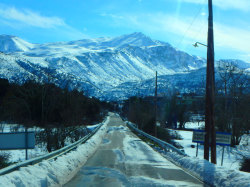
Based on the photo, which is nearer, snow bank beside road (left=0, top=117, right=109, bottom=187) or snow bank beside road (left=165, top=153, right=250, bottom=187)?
snow bank beside road (left=0, top=117, right=109, bottom=187)

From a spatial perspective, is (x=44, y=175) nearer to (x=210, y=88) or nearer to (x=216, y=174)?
(x=216, y=174)

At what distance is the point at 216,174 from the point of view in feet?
35.9

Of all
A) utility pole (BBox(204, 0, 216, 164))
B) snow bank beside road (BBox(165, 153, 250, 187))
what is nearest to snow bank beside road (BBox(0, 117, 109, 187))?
snow bank beside road (BBox(165, 153, 250, 187))

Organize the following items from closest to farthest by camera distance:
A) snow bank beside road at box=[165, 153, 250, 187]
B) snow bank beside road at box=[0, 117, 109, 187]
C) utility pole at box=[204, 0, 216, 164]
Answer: snow bank beside road at box=[0, 117, 109, 187] → snow bank beside road at box=[165, 153, 250, 187] → utility pole at box=[204, 0, 216, 164]

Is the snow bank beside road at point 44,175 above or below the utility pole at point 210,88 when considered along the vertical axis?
below

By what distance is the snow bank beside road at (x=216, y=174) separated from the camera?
9.47 metres

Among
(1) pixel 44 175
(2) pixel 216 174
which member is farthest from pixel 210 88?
(1) pixel 44 175

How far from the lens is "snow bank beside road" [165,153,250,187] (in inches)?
373

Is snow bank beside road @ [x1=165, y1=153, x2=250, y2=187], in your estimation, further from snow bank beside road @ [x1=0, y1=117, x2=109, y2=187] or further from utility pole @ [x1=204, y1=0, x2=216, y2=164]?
snow bank beside road @ [x1=0, y1=117, x2=109, y2=187]

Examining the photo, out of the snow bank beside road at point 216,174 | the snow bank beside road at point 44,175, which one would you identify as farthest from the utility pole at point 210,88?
the snow bank beside road at point 44,175

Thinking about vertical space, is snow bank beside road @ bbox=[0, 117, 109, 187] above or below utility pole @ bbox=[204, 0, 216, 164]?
below

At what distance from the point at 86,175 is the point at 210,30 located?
9.37 m

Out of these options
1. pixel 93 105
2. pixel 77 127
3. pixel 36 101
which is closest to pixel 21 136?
pixel 77 127

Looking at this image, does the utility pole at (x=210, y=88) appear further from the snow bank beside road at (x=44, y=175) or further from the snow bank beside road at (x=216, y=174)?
the snow bank beside road at (x=44, y=175)
